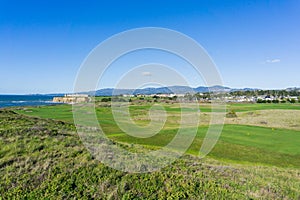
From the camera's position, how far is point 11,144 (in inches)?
408

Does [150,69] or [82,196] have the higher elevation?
[150,69]

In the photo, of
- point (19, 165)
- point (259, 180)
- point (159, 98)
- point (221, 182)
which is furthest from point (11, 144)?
point (159, 98)

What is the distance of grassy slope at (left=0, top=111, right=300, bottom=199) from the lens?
7.53 meters

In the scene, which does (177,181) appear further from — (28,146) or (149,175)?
(28,146)

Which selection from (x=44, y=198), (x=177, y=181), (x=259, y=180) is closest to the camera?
(x=44, y=198)

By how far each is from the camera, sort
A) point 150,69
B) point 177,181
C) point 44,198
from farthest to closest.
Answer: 1. point 150,69
2. point 177,181
3. point 44,198

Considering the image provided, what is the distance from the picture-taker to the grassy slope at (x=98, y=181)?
24.7 feet

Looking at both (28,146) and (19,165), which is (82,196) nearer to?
(19,165)

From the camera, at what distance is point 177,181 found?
836cm

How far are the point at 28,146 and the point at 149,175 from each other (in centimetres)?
547

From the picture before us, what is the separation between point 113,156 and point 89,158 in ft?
3.65

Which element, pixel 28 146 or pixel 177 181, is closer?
pixel 177 181

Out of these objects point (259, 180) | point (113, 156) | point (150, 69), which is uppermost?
point (150, 69)

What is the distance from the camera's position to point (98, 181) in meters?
8.12
